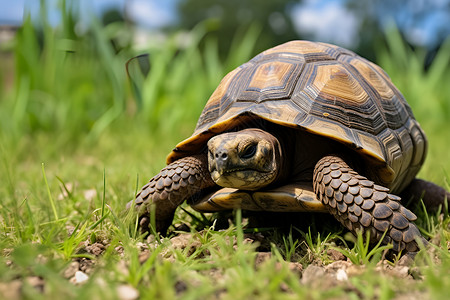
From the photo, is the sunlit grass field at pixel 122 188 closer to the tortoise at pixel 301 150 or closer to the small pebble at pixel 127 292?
the small pebble at pixel 127 292

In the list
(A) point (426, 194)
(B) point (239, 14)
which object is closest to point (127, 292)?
(A) point (426, 194)

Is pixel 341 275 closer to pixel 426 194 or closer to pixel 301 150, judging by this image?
pixel 301 150

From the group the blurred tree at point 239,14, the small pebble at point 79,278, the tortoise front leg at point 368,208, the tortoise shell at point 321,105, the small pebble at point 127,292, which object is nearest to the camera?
the small pebble at point 127,292

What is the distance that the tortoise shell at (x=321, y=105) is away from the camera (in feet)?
5.24

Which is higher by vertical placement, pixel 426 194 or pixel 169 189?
pixel 169 189

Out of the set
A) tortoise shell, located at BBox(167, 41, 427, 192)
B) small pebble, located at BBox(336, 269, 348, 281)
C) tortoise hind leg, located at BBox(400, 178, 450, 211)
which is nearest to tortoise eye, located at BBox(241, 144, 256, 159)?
tortoise shell, located at BBox(167, 41, 427, 192)

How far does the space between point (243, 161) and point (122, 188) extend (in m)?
0.98

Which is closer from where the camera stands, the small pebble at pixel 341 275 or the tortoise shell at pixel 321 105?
the small pebble at pixel 341 275

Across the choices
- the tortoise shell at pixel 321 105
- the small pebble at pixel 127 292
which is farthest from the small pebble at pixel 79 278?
the tortoise shell at pixel 321 105

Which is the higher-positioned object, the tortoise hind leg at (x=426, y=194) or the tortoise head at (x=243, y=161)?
the tortoise head at (x=243, y=161)

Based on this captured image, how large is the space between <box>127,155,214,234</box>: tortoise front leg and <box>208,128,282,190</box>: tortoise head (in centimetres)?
18

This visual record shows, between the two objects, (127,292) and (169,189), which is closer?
(127,292)

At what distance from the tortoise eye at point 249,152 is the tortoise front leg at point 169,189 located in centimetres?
28

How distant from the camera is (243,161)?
4.82 ft
